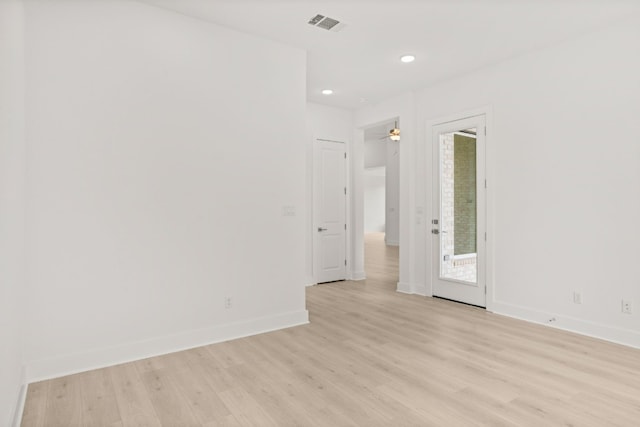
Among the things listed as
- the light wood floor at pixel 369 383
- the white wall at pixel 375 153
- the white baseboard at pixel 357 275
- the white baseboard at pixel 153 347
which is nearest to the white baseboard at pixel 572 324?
the light wood floor at pixel 369 383

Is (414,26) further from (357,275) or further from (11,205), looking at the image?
(357,275)

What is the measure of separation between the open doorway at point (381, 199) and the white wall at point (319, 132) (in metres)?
1.67

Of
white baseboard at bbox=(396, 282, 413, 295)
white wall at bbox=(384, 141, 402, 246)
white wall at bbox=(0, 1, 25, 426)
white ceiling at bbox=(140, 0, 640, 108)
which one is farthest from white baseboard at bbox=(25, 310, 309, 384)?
white wall at bbox=(384, 141, 402, 246)

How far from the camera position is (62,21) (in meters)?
2.84

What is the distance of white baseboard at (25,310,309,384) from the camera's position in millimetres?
2764

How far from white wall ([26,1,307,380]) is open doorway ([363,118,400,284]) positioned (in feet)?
13.3

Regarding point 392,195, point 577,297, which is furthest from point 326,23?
point 392,195

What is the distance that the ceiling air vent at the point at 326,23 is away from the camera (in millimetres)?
3443

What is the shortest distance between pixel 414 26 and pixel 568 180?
2.28 m

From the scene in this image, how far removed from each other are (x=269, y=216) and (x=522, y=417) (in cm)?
273

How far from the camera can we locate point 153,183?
126 inches

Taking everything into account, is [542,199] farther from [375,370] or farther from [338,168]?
[338,168]

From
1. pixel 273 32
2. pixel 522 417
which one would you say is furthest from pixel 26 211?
pixel 522 417

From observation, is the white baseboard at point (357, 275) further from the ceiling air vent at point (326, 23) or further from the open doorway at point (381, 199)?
the ceiling air vent at point (326, 23)
